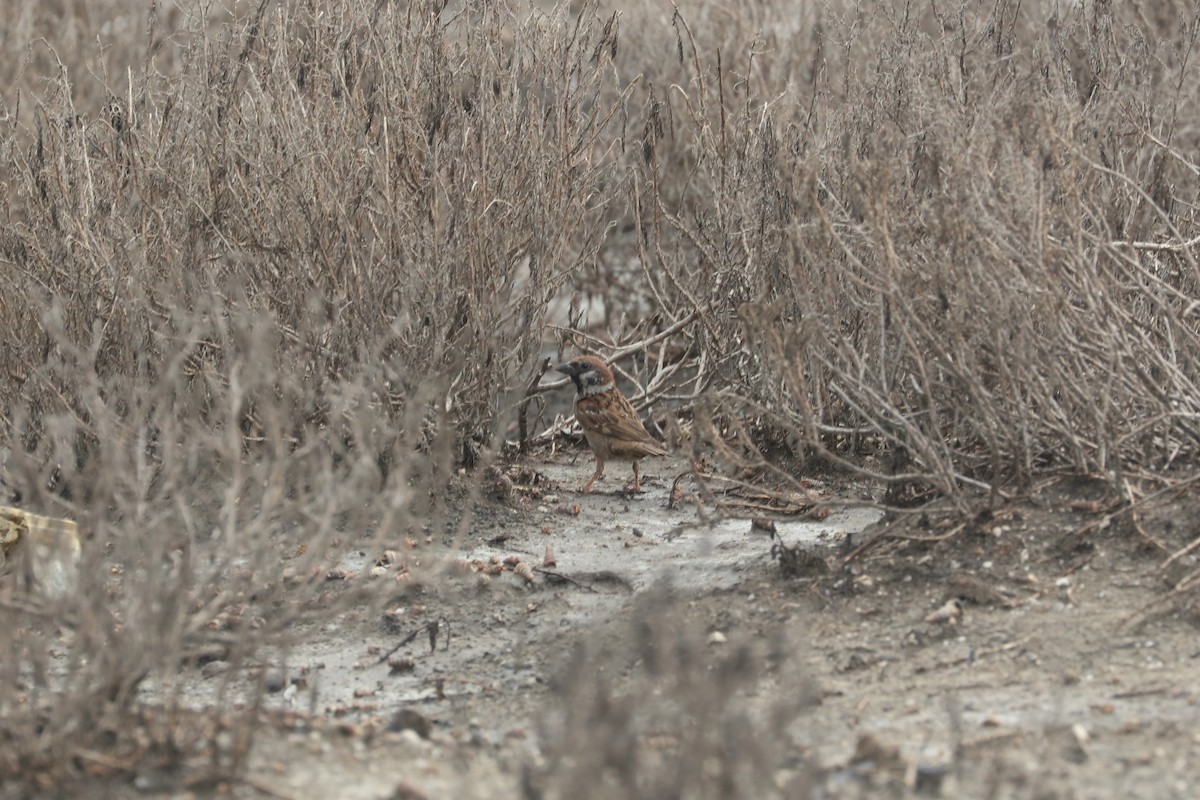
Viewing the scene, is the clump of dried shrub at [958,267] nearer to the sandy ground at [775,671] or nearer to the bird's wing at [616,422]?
the sandy ground at [775,671]

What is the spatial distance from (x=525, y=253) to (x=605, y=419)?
29.9 inches

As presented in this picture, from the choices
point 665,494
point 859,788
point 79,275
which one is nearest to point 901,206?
point 665,494

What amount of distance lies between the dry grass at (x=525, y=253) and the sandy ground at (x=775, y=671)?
27cm

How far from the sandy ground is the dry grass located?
0.27 meters

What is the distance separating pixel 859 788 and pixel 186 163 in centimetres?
374

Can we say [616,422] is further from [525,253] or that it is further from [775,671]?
[775,671]

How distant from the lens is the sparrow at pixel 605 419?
6305 mm

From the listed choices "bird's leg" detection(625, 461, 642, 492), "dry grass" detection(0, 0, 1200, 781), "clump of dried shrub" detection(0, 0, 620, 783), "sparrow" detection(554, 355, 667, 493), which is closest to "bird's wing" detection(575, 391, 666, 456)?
"sparrow" detection(554, 355, 667, 493)

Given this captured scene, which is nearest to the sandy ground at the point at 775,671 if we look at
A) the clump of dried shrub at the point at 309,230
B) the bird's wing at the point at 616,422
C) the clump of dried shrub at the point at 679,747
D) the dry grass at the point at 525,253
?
the clump of dried shrub at the point at 679,747

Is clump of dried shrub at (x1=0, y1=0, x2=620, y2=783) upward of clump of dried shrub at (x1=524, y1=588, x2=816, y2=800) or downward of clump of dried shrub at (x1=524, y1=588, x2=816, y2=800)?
upward

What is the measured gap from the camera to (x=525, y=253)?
239 inches

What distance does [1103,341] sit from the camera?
4.76m

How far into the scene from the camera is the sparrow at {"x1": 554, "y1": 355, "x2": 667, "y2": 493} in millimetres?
6305

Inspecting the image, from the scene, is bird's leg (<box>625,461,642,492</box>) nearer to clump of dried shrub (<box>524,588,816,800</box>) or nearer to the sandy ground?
the sandy ground
